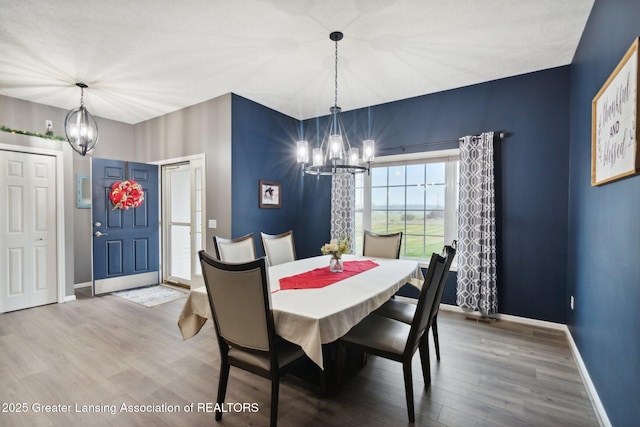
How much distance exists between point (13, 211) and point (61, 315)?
1410 millimetres

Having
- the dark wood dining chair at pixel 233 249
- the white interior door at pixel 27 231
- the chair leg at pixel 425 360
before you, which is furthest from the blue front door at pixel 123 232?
the chair leg at pixel 425 360

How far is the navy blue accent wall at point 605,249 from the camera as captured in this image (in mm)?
1453

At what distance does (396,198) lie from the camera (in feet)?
14.0

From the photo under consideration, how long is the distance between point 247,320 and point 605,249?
7.27 ft

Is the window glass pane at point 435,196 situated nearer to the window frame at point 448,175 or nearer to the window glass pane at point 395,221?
the window frame at point 448,175

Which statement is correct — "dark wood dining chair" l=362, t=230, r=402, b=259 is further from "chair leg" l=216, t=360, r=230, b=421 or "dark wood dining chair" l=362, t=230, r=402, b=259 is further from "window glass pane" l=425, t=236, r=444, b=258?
"chair leg" l=216, t=360, r=230, b=421

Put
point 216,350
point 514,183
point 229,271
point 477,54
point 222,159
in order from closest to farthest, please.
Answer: point 229,271
point 216,350
point 477,54
point 514,183
point 222,159

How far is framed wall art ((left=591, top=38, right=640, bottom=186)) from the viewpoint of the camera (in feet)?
4.51

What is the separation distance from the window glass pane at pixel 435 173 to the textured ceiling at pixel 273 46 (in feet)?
3.07

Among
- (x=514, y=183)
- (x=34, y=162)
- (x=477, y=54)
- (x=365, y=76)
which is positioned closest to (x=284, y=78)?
(x=365, y=76)

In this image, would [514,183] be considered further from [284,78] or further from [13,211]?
[13,211]

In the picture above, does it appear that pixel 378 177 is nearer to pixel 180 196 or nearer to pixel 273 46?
Answer: pixel 273 46

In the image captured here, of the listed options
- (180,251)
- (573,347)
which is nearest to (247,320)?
(573,347)

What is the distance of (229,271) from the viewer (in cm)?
158
